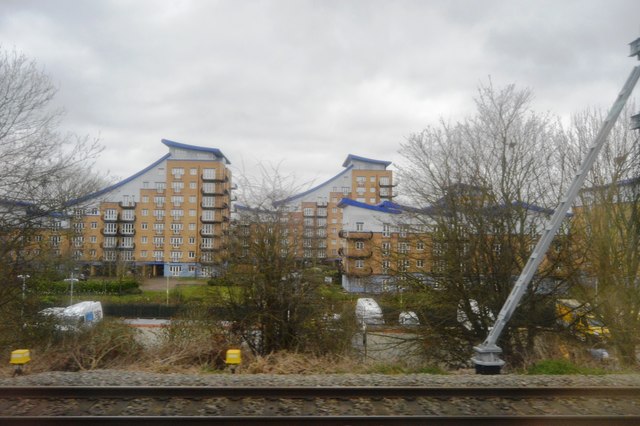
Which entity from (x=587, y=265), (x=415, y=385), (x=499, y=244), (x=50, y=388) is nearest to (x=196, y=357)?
(x=50, y=388)

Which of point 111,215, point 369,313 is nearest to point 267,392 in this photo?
point 369,313

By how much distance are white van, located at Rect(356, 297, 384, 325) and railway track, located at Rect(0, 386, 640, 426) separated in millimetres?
6716

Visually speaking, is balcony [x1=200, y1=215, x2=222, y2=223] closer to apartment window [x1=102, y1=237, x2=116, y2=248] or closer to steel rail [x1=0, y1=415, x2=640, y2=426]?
apartment window [x1=102, y1=237, x2=116, y2=248]

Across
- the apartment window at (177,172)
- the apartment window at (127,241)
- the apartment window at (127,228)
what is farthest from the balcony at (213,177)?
the apartment window at (127,241)

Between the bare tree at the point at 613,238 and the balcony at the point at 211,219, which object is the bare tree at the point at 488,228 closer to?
the bare tree at the point at 613,238

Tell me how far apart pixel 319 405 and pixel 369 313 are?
27.0ft

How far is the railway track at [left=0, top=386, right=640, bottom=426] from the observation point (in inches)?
204

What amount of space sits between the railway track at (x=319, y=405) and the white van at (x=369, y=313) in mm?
6716

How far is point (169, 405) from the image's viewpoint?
5.76m

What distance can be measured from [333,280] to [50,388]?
8264 millimetres

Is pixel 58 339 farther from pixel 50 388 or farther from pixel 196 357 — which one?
pixel 50 388

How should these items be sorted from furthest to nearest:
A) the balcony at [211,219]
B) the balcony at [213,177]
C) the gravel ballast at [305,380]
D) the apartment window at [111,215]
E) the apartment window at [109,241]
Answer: the balcony at [211,219] → the balcony at [213,177] → the apartment window at [111,215] → the apartment window at [109,241] → the gravel ballast at [305,380]

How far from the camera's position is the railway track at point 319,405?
5.19 m

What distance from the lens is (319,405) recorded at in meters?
5.81
